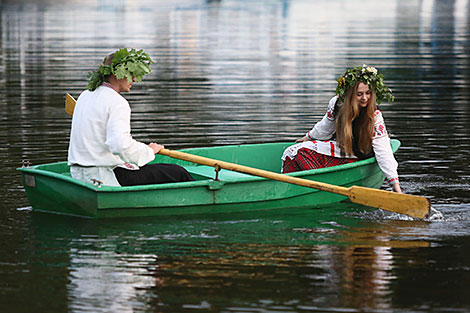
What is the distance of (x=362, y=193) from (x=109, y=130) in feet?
7.31

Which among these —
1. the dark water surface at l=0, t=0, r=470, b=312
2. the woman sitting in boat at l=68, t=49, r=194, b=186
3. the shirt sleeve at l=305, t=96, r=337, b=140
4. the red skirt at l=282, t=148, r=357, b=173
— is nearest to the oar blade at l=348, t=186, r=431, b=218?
the dark water surface at l=0, t=0, r=470, b=312

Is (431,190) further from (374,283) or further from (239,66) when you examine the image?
(239,66)

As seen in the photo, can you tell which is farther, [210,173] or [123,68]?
[210,173]

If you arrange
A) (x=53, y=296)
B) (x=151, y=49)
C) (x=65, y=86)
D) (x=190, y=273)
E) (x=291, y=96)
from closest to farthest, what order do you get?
(x=53, y=296) → (x=190, y=273) → (x=291, y=96) → (x=65, y=86) → (x=151, y=49)

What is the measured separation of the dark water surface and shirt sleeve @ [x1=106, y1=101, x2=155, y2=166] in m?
0.64

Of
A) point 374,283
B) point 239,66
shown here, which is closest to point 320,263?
point 374,283

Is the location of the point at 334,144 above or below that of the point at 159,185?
above

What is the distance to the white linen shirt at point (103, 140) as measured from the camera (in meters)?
7.16

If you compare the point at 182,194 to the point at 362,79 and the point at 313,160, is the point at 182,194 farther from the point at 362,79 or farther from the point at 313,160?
the point at 362,79

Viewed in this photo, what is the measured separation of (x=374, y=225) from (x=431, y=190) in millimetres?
1466

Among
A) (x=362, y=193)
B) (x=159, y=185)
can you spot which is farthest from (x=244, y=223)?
(x=362, y=193)

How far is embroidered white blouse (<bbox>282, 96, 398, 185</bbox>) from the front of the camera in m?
Result: 8.10

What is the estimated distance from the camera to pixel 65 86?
673 inches

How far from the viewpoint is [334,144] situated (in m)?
8.51
